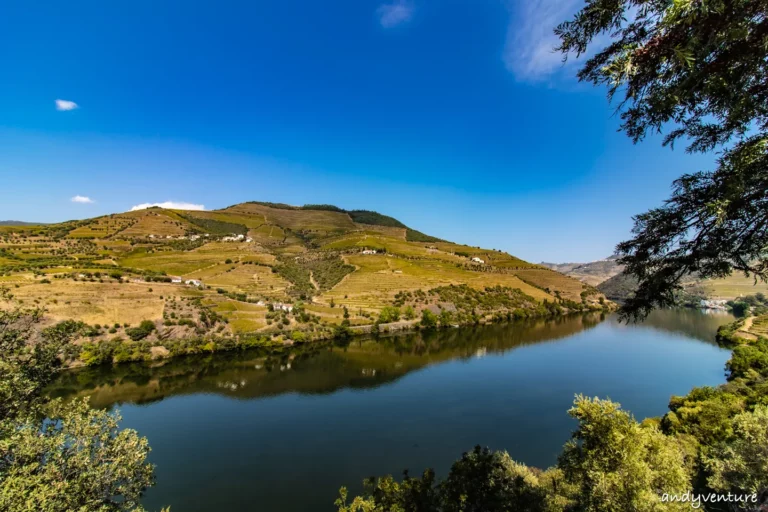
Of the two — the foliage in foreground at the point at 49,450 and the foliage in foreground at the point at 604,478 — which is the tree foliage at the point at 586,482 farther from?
the foliage in foreground at the point at 49,450

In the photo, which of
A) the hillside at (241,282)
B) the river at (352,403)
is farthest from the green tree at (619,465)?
the hillside at (241,282)

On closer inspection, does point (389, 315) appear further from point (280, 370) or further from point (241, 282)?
point (241, 282)

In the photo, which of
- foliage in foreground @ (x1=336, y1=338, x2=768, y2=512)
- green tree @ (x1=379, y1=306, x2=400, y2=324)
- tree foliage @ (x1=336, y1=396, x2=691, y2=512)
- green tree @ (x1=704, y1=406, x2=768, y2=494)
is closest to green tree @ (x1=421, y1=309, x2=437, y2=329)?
green tree @ (x1=379, y1=306, x2=400, y2=324)

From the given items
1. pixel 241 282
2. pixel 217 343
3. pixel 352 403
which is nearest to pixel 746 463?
pixel 352 403

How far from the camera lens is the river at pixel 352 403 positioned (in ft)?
80.3

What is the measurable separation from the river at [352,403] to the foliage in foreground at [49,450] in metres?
10.5

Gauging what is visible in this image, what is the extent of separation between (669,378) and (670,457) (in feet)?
150

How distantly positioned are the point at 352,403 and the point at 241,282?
57.0m

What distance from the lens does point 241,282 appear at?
274 feet


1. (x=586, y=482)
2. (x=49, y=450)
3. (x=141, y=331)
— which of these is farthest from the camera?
(x=141, y=331)

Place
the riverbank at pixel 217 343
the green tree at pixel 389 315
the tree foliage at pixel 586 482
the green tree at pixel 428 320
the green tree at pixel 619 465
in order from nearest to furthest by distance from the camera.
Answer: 1. the green tree at pixel 619 465
2. the tree foliage at pixel 586 482
3. the riverbank at pixel 217 343
4. the green tree at pixel 389 315
5. the green tree at pixel 428 320

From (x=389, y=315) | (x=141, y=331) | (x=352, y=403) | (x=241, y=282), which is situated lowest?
(x=352, y=403)

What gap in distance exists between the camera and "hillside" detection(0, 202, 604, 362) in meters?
55.7

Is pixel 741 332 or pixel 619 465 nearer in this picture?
pixel 619 465
